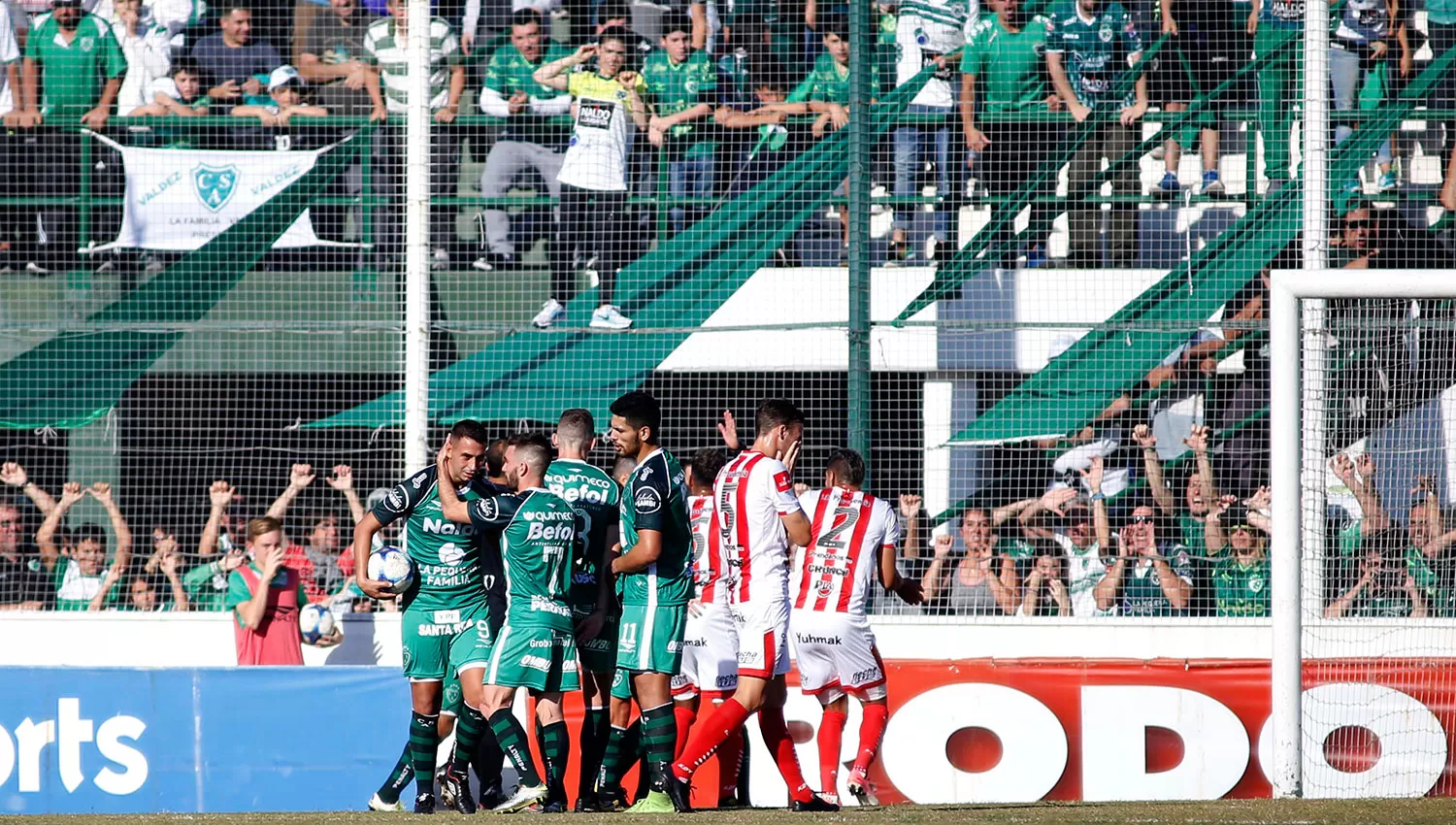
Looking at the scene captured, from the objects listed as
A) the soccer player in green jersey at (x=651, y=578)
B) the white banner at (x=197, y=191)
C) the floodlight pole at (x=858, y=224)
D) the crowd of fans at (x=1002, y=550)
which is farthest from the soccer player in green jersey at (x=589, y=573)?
the white banner at (x=197, y=191)

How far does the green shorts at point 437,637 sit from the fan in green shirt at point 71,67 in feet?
18.6

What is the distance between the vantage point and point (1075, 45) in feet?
36.9

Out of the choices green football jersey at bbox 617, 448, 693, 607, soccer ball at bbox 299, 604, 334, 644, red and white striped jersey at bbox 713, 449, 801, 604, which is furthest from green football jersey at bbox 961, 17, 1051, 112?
soccer ball at bbox 299, 604, 334, 644

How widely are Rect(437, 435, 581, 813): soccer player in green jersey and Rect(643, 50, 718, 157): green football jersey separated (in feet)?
13.8

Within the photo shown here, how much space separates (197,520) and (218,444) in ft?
2.49

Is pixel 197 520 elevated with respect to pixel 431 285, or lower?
lower

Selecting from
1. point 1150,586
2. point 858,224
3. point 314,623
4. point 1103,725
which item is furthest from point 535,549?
point 1150,586

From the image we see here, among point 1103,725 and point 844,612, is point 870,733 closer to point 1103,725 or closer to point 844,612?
point 844,612

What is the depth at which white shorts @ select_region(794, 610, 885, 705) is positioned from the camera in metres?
8.40

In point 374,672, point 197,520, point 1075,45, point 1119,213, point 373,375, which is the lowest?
point 374,672

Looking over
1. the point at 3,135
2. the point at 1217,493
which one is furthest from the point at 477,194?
the point at 1217,493

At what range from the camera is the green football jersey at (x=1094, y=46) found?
1118 centimetres

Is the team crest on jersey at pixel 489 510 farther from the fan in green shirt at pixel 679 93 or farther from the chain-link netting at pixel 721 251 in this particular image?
the fan in green shirt at pixel 679 93

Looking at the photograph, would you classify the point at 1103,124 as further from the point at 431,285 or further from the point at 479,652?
the point at 479,652
